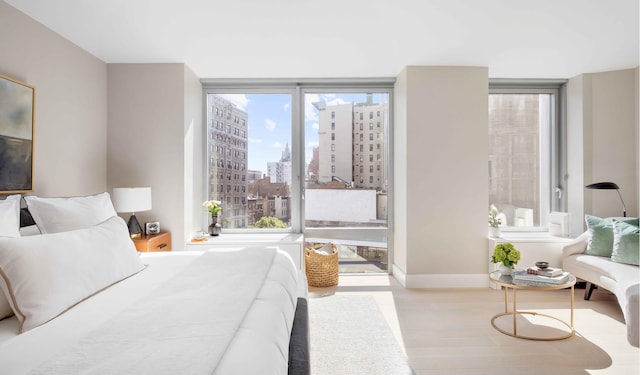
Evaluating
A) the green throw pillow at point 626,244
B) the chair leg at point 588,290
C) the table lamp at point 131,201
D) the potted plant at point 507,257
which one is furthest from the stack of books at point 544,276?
the table lamp at point 131,201

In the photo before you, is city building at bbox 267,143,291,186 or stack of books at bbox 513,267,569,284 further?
city building at bbox 267,143,291,186

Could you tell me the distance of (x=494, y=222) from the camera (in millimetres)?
3848

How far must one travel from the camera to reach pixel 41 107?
274cm

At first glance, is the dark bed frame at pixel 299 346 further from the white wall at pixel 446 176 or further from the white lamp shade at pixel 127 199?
the white wall at pixel 446 176

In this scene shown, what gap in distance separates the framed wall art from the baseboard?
3.70 meters

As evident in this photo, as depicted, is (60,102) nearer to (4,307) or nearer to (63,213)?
(63,213)

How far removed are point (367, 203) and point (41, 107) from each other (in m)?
3.49

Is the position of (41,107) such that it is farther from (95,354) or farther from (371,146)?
(371,146)

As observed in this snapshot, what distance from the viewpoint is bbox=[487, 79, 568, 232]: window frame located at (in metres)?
4.26

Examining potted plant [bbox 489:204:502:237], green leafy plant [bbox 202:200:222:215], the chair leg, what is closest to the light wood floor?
the chair leg

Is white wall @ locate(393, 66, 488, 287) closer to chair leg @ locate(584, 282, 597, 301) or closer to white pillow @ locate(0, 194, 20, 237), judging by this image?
chair leg @ locate(584, 282, 597, 301)

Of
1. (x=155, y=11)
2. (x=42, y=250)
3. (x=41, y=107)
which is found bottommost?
(x=42, y=250)

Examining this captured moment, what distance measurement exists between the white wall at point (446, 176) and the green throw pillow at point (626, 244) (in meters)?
1.13

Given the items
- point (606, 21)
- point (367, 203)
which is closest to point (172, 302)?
point (367, 203)
